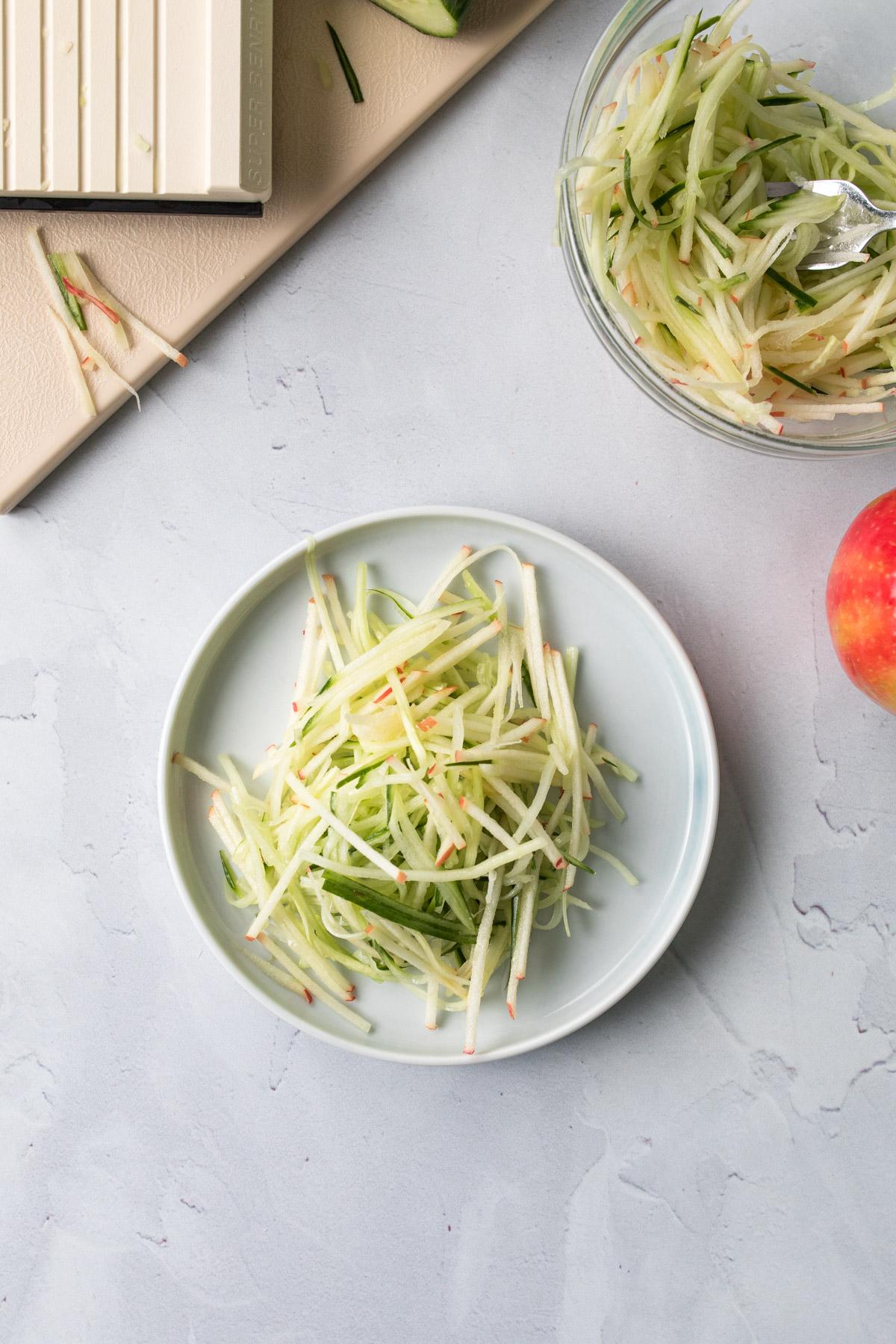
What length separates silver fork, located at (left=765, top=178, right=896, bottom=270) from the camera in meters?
1.22

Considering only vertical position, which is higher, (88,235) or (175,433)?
(88,235)

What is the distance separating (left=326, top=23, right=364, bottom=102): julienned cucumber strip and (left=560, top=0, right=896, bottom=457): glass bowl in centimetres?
31

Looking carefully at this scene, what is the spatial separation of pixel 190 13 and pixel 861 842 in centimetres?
142

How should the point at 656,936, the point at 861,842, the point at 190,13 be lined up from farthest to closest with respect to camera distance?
the point at 861,842
the point at 656,936
the point at 190,13

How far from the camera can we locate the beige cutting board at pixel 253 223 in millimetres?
1405

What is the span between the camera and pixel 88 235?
1419 millimetres

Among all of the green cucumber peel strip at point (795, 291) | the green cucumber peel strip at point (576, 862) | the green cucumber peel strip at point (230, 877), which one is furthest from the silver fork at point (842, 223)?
the green cucumber peel strip at point (230, 877)

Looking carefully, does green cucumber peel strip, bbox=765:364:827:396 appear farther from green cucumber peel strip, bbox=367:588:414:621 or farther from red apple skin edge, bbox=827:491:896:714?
green cucumber peel strip, bbox=367:588:414:621

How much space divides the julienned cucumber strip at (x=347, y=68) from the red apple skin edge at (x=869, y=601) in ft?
2.90

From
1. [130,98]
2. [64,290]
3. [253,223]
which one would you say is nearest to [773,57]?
[253,223]

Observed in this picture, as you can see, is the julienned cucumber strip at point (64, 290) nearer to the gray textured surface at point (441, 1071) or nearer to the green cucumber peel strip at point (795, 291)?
the gray textured surface at point (441, 1071)

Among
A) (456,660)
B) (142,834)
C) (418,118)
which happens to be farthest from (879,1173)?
(418,118)

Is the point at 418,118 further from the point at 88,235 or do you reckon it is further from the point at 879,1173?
the point at 879,1173

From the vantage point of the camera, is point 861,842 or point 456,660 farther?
point 861,842
